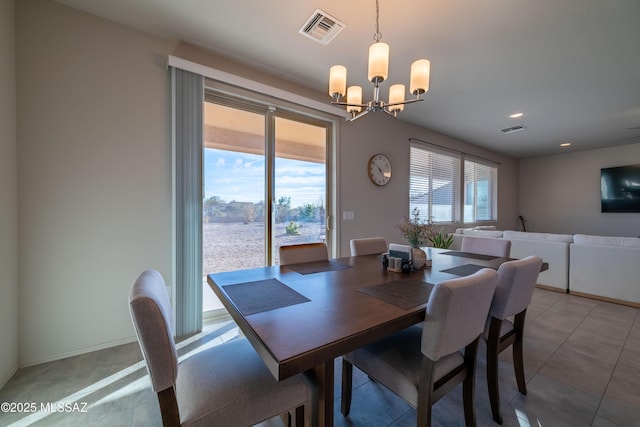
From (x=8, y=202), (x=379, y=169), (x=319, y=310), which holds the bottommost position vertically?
(x=319, y=310)

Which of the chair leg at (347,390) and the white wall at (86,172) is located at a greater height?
the white wall at (86,172)

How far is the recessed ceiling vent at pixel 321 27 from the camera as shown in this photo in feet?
6.25

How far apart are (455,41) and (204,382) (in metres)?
3.03

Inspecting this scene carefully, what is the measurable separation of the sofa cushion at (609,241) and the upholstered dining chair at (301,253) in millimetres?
3724

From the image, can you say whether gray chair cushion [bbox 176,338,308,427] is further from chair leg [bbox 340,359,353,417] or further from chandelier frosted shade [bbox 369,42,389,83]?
chandelier frosted shade [bbox 369,42,389,83]

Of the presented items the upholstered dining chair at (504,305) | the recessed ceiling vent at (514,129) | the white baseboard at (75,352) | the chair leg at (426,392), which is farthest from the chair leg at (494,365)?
the recessed ceiling vent at (514,129)

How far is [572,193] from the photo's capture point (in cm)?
620

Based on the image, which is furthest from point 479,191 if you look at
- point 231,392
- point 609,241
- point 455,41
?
point 231,392

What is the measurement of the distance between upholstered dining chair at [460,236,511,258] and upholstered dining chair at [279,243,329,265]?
1.51m

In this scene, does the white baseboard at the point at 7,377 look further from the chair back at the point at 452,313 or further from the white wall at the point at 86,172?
the chair back at the point at 452,313

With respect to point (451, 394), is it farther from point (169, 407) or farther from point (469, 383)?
point (169, 407)

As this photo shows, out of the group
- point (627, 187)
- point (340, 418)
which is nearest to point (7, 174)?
point (340, 418)

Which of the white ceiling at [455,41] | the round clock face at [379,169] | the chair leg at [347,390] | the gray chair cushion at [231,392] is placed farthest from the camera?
the round clock face at [379,169]

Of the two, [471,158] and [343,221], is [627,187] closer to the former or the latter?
[471,158]
